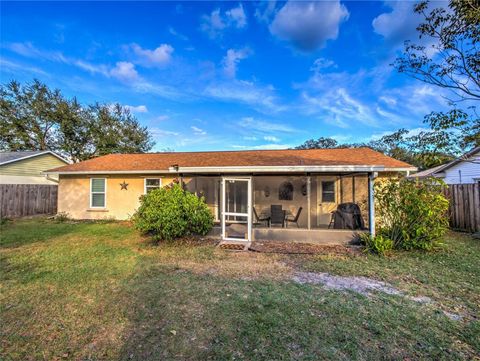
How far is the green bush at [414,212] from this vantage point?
6.58 meters

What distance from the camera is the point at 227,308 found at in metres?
3.71

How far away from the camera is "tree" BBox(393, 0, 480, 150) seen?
4.93 metres

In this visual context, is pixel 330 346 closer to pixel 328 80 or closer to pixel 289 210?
pixel 289 210

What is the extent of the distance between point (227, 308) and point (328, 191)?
8.66 metres

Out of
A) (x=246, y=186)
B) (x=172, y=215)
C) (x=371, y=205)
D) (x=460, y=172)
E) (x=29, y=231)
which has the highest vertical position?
(x=460, y=172)

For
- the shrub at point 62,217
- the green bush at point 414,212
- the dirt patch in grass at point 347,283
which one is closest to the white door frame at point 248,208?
the dirt patch in grass at point 347,283

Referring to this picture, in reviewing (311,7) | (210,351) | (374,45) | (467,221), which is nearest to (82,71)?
(311,7)

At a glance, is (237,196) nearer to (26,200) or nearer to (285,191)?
(285,191)

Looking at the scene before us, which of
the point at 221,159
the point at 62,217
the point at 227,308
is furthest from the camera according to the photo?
the point at 221,159

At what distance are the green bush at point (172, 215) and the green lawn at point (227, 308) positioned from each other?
1099mm

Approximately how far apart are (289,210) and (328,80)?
Answer: 7518 mm

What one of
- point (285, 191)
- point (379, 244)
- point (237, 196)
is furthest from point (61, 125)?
point (379, 244)

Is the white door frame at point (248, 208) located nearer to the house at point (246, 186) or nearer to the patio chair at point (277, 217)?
the house at point (246, 186)

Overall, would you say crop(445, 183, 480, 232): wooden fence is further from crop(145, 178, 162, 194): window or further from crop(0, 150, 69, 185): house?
crop(0, 150, 69, 185): house
